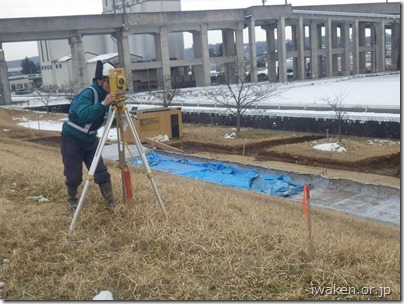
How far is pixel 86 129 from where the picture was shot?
17.5ft

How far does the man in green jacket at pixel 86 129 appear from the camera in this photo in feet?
16.3

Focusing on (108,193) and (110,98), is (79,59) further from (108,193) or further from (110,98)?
(110,98)

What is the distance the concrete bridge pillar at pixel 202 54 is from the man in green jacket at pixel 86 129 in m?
49.3

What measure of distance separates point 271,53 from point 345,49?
1085cm

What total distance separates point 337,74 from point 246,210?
62306 mm

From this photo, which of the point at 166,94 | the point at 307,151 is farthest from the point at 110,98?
the point at 166,94

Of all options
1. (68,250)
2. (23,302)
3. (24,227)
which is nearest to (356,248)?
(68,250)

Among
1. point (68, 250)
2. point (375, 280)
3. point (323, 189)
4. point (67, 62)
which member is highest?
Result: point (67, 62)

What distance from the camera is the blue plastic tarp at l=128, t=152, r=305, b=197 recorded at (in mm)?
11906

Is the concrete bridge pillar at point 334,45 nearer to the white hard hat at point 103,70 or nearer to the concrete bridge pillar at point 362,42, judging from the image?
the concrete bridge pillar at point 362,42

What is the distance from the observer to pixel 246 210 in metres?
6.29

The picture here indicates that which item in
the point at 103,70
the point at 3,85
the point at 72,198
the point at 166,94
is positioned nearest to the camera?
the point at 103,70

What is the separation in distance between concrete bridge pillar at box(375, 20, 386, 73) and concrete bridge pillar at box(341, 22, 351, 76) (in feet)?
15.4

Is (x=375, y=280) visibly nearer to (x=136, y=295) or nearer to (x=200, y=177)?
(x=136, y=295)
